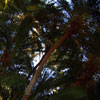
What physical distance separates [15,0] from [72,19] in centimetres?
161

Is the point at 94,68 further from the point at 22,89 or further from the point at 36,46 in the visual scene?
the point at 36,46

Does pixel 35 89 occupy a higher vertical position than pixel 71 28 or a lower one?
lower

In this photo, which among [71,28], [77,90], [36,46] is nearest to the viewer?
[77,90]

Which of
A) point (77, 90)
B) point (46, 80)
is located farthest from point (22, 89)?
point (77, 90)

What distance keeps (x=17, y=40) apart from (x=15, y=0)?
1263mm

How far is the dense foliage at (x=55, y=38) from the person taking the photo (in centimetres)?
458

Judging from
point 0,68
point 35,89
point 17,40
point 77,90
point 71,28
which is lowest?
point 77,90

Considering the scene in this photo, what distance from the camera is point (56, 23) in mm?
5504

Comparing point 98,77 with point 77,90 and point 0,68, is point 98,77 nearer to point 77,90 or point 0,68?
point 77,90

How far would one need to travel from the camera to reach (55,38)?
5.88m

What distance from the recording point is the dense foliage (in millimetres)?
4582

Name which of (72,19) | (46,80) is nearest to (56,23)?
(72,19)

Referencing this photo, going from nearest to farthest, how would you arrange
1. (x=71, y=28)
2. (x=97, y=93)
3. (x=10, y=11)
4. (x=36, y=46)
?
(x=97, y=93)
(x=71, y=28)
(x=10, y=11)
(x=36, y=46)

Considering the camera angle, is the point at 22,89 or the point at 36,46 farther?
the point at 36,46
